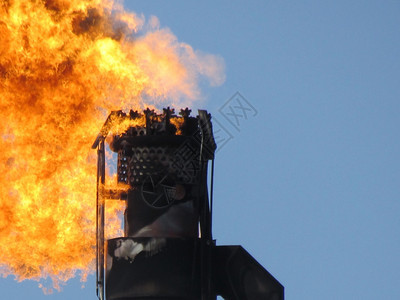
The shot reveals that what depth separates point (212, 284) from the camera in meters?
42.8

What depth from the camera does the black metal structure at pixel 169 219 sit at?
41.9 metres

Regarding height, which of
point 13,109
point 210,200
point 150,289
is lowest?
point 150,289

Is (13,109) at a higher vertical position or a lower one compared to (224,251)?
higher

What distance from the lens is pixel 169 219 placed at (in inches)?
1679

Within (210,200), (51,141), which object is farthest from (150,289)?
(51,141)

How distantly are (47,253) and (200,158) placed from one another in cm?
600

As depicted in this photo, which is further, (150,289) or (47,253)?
(47,253)

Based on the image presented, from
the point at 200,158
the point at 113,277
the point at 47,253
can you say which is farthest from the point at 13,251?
the point at 200,158

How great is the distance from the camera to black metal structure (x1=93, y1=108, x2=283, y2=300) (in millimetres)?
41938

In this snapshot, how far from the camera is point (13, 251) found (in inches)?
1761

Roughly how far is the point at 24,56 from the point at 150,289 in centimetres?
853

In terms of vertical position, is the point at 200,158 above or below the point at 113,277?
above

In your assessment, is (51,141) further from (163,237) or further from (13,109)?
(163,237)

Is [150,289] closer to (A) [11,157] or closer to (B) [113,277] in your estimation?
(B) [113,277]
